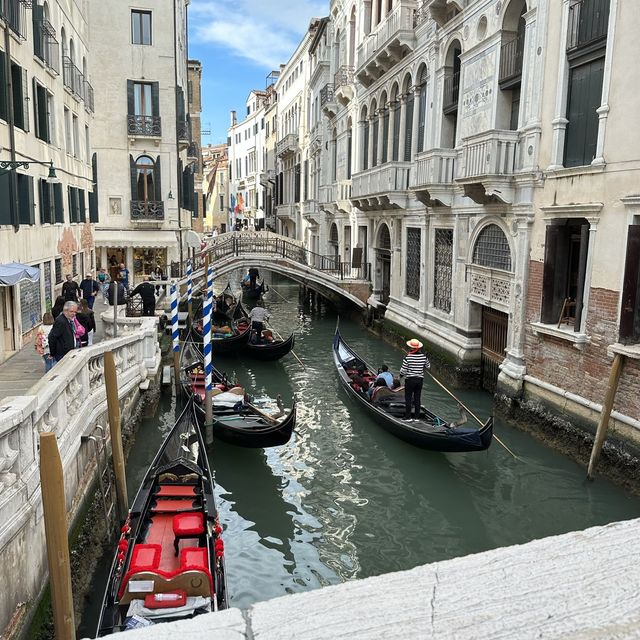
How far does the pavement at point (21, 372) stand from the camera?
7.07 meters

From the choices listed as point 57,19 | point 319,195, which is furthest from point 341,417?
point 319,195

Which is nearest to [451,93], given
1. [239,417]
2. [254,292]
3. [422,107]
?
[422,107]

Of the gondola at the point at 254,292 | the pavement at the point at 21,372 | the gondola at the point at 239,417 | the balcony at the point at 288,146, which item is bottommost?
the gondola at the point at 254,292

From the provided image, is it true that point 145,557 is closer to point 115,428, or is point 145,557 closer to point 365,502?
point 115,428

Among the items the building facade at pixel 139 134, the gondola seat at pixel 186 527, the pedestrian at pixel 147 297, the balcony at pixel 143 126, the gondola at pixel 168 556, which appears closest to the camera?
the gondola at pixel 168 556

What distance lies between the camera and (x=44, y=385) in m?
4.66

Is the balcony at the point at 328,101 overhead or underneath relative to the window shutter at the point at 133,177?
overhead

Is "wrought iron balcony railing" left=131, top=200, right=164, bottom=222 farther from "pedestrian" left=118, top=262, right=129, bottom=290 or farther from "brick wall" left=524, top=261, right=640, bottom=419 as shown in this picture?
"brick wall" left=524, top=261, right=640, bottom=419

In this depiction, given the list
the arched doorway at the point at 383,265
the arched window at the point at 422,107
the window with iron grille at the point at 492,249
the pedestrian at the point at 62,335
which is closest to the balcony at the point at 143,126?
the arched doorway at the point at 383,265

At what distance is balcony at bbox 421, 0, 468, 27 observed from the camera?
1112 centimetres

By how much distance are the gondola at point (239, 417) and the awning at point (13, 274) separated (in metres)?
2.63

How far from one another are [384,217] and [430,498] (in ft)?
33.5

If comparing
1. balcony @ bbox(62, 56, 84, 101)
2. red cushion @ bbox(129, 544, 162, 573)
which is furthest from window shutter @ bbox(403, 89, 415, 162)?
red cushion @ bbox(129, 544, 162, 573)

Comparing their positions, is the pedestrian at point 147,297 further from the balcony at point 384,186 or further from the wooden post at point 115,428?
the wooden post at point 115,428
